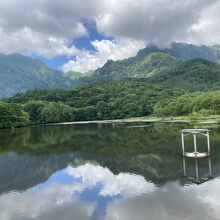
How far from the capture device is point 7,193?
3556 cm

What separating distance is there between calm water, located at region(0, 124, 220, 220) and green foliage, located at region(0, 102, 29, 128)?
77.8m

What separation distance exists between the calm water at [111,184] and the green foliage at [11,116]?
77.8m

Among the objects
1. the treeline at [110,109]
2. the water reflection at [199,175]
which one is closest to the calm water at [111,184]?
the water reflection at [199,175]

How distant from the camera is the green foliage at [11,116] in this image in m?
138

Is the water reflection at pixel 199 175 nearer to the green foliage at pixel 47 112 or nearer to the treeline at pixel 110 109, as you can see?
the treeline at pixel 110 109

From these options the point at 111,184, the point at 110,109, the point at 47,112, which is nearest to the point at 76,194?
the point at 111,184

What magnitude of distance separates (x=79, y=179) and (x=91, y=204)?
11.9m

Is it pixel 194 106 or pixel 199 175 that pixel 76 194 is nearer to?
pixel 199 175

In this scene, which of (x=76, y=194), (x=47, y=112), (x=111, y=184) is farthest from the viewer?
(x=47, y=112)

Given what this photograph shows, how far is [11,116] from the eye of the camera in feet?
468

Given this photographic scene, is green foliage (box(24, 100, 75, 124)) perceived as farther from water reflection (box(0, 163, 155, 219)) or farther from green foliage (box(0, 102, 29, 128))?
water reflection (box(0, 163, 155, 219))

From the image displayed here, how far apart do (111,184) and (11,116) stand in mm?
114221

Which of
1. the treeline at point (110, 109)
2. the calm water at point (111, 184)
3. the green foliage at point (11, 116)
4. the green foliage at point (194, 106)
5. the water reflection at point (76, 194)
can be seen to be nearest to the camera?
the calm water at point (111, 184)

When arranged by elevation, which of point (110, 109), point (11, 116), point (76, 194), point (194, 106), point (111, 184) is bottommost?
point (76, 194)
